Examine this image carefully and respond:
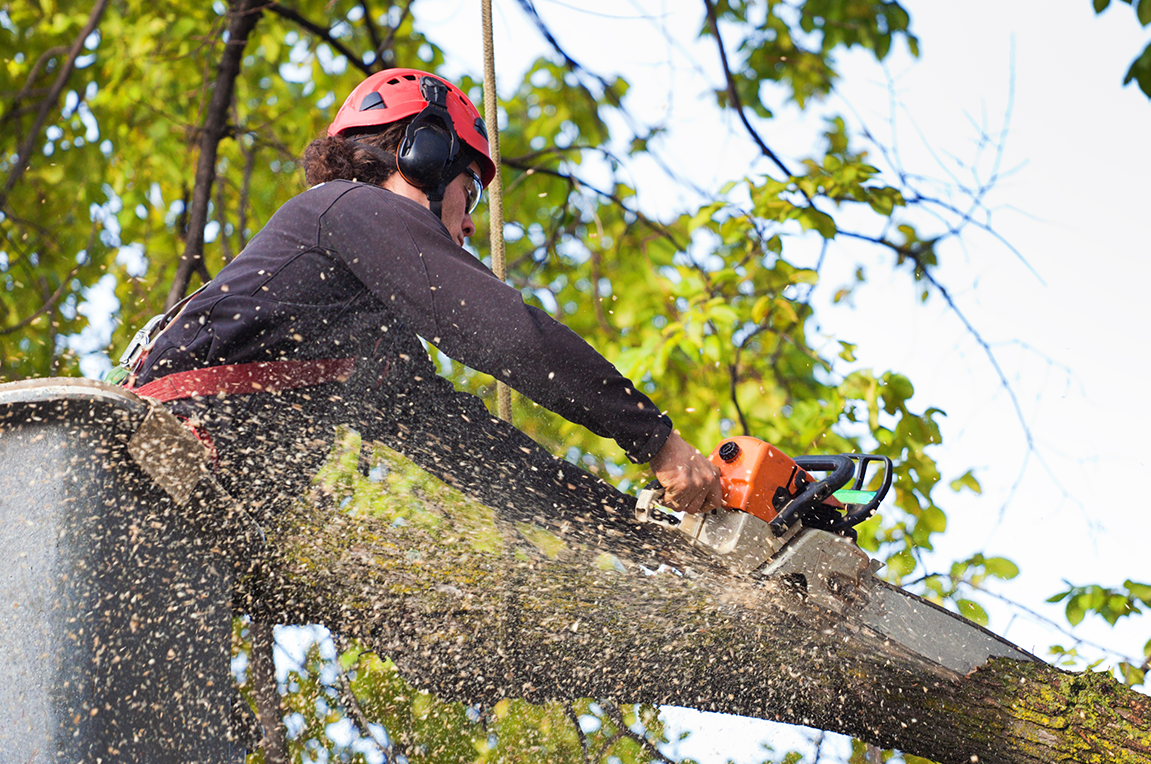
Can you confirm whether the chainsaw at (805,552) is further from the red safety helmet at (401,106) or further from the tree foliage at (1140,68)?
the tree foliage at (1140,68)

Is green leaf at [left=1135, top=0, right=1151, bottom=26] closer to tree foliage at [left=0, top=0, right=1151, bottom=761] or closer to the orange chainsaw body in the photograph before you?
tree foliage at [left=0, top=0, right=1151, bottom=761]

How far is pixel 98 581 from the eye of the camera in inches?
62.9

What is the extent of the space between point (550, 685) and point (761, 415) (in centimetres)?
257

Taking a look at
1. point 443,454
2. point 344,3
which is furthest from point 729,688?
point 344,3

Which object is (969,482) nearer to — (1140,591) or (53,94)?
(1140,591)

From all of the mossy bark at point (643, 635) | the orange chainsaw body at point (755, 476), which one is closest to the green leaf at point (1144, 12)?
the orange chainsaw body at point (755, 476)

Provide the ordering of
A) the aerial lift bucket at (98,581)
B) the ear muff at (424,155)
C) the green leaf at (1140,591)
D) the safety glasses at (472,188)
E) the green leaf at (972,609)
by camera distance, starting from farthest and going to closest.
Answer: the green leaf at (972,609) < the green leaf at (1140,591) < the safety glasses at (472,188) < the ear muff at (424,155) < the aerial lift bucket at (98,581)

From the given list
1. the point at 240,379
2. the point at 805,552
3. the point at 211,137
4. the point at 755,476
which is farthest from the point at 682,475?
the point at 211,137

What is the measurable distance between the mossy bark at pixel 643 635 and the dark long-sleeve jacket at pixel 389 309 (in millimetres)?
345

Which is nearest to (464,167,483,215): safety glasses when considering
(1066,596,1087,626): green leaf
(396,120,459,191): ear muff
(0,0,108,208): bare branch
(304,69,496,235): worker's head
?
(304,69,496,235): worker's head

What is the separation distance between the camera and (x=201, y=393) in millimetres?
2012

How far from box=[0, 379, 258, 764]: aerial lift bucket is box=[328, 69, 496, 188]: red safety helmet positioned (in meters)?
1.26

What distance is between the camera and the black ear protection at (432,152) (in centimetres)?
247

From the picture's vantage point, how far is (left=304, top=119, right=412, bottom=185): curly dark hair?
2576 millimetres
